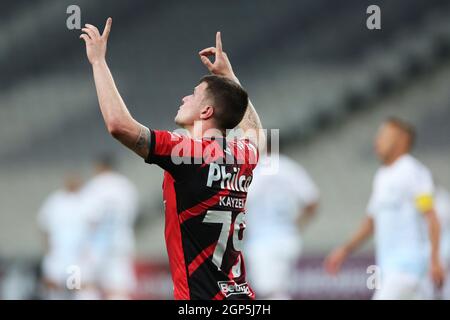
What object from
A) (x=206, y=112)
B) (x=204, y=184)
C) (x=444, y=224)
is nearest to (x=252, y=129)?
(x=206, y=112)

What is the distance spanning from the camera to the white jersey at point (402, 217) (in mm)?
9414

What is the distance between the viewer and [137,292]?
14.9 meters

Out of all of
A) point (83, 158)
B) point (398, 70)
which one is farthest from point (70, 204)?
point (398, 70)

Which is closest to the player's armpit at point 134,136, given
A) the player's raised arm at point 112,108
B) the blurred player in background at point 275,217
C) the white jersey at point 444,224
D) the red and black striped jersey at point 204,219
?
the player's raised arm at point 112,108

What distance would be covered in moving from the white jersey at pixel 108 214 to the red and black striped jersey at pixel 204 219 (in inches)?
327

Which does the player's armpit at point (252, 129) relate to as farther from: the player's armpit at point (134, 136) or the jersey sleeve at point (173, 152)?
the player's armpit at point (134, 136)

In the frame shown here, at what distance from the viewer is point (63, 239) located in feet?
49.2

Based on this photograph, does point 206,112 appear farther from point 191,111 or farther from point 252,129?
point 252,129

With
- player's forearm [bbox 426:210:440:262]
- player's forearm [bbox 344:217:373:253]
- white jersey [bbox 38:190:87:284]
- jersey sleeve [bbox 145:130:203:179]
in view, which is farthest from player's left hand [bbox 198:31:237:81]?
white jersey [bbox 38:190:87:284]

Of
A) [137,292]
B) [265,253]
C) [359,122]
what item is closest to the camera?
[265,253]

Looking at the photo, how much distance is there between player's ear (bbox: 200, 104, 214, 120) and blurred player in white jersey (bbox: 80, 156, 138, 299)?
8.33 meters

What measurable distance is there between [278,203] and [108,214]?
3018 mm
